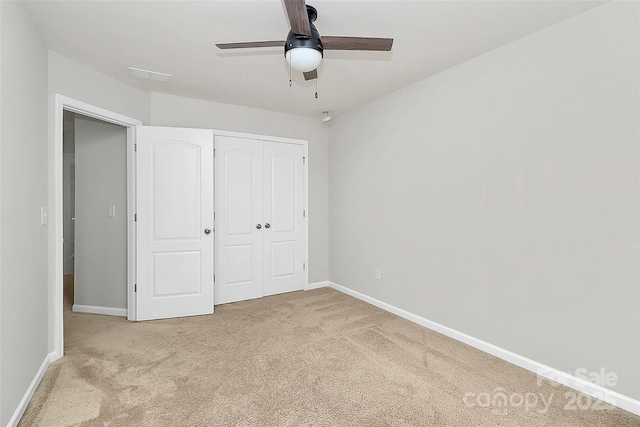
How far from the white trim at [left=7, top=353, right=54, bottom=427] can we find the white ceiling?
2.49 metres

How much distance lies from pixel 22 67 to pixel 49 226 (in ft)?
3.96

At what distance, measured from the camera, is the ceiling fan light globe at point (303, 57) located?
177 cm

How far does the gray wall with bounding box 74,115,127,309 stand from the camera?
11.2 feet

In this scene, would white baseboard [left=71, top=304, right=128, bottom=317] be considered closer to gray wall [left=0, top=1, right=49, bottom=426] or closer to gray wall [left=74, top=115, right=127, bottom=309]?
gray wall [left=74, top=115, right=127, bottom=309]

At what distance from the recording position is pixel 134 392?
201cm

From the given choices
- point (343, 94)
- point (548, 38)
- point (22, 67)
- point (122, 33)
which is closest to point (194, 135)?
point (122, 33)

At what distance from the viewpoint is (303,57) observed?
1.80 m

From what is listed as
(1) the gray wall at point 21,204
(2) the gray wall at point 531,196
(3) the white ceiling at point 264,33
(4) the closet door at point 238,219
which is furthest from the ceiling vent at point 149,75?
(2) the gray wall at point 531,196

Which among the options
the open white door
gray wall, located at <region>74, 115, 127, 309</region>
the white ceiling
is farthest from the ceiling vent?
gray wall, located at <region>74, 115, 127, 309</region>

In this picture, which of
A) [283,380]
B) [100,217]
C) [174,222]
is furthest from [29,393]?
[100,217]

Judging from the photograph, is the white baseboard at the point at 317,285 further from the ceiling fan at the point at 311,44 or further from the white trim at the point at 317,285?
the ceiling fan at the point at 311,44

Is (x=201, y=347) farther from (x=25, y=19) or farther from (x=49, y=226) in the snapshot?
(x=25, y=19)

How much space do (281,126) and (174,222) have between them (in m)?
1.95

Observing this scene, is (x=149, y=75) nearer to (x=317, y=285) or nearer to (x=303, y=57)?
(x=303, y=57)
